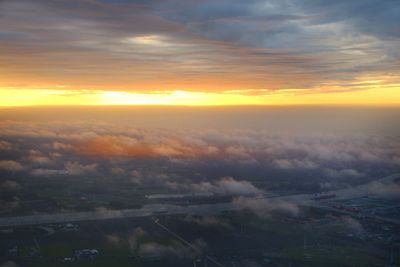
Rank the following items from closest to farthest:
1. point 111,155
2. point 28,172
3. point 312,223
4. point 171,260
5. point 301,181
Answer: point 171,260 < point 312,223 < point 28,172 < point 301,181 < point 111,155

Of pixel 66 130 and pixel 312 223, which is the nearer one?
pixel 312 223

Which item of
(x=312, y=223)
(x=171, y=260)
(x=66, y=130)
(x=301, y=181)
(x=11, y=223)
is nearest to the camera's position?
(x=171, y=260)

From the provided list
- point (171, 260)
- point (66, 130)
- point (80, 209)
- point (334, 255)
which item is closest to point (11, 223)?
point (80, 209)

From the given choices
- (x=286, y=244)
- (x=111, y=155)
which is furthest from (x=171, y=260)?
(x=111, y=155)

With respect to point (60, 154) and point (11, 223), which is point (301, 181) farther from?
point (11, 223)

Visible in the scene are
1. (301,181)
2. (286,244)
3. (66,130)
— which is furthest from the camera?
(66,130)

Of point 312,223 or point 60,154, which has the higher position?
point 60,154

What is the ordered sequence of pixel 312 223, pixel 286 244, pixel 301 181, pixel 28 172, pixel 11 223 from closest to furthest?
pixel 286 244 < pixel 11 223 < pixel 312 223 < pixel 28 172 < pixel 301 181

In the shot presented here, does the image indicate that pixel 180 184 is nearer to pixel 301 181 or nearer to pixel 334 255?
pixel 301 181

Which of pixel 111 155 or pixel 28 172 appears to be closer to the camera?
pixel 28 172
